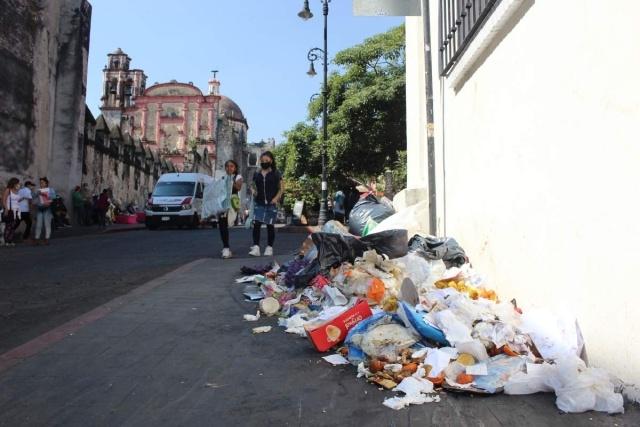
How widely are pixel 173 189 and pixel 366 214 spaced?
15107mm

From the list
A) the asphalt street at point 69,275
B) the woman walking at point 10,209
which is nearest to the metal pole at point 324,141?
the asphalt street at point 69,275

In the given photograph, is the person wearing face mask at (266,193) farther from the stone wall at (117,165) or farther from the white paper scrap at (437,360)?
the stone wall at (117,165)

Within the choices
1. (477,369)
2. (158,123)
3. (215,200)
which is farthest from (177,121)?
(477,369)

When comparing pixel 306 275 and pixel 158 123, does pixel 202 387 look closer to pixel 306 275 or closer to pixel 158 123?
pixel 306 275

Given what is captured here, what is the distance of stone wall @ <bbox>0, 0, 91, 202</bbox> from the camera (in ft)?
48.8

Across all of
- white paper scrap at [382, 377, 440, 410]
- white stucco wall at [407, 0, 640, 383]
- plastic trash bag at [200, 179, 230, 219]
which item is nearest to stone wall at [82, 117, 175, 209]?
plastic trash bag at [200, 179, 230, 219]

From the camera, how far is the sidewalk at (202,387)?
234 centimetres

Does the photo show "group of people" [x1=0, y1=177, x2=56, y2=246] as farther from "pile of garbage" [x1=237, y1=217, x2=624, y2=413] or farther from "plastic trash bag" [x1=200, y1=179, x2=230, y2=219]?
"pile of garbage" [x1=237, y1=217, x2=624, y2=413]

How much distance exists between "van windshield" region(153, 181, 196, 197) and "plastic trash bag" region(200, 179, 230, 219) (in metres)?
12.9

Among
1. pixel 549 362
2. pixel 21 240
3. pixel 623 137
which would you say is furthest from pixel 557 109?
pixel 21 240

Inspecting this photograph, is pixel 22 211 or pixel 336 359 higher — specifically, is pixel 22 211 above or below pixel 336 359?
above

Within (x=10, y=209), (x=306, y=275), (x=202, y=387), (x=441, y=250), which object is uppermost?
(x=10, y=209)

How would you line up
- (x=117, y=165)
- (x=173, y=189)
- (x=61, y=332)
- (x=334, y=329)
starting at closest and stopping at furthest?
(x=334, y=329) → (x=61, y=332) → (x=173, y=189) → (x=117, y=165)

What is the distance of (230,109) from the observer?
201ft
